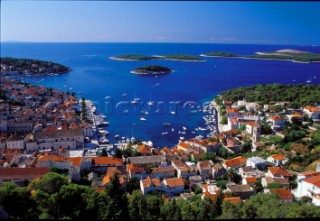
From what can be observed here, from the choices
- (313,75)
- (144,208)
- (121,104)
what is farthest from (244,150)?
(313,75)

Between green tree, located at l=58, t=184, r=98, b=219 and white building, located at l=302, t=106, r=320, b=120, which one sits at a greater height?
white building, located at l=302, t=106, r=320, b=120

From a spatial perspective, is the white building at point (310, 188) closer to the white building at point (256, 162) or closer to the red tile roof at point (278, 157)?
the white building at point (256, 162)

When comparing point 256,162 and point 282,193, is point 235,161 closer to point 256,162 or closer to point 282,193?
point 256,162

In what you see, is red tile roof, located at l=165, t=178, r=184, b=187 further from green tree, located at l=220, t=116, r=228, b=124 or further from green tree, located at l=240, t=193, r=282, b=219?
green tree, located at l=220, t=116, r=228, b=124

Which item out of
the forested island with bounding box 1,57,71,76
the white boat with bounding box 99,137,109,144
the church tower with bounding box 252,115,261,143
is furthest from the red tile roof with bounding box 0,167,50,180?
the forested island with bounding box 1,57,71,76

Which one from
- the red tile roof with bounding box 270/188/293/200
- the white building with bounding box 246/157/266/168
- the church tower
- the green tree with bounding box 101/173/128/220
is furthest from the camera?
the church tower

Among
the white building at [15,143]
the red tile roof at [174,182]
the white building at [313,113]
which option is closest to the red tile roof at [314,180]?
the red tile roof at [174,182]

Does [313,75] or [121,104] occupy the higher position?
[313,75]

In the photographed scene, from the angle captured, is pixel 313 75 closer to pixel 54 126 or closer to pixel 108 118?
pixel 108 118
